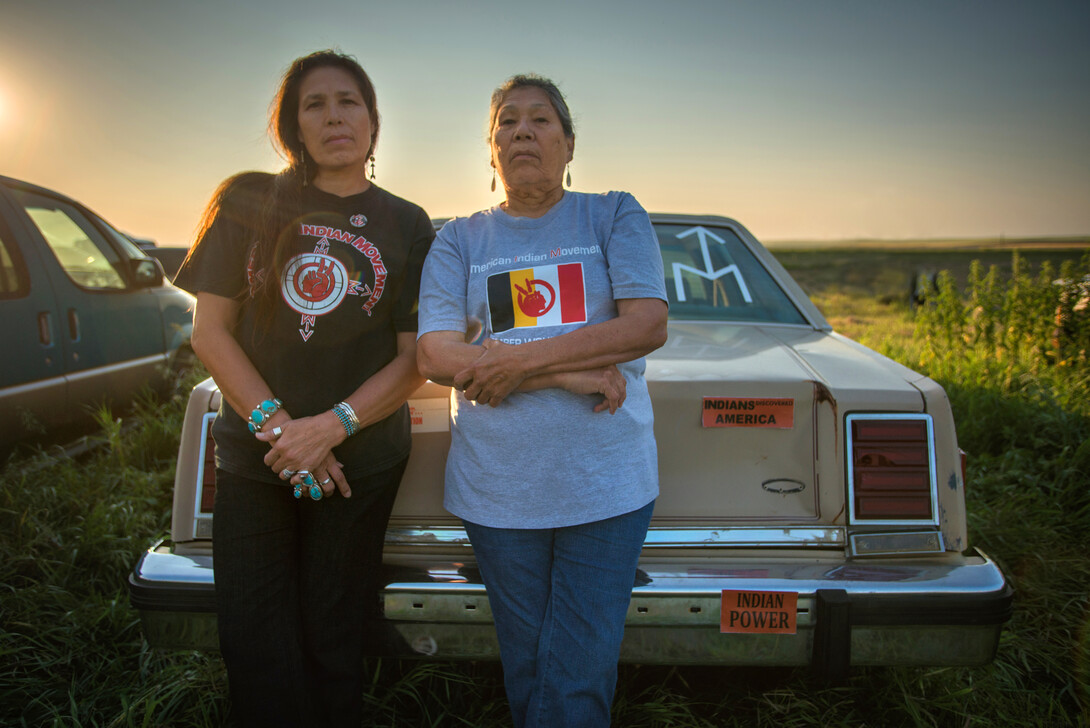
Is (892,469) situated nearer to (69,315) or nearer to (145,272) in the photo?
(69,315)

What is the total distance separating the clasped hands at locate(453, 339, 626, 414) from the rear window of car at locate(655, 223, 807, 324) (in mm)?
1276

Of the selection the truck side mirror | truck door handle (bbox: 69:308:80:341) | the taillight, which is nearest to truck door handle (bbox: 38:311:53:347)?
truck door handle (bbox: 69:308:80:341)

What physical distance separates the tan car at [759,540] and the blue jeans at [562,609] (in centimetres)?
21

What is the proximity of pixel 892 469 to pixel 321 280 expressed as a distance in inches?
61.7

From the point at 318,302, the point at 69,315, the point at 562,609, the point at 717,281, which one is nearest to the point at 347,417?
the point at 318,302

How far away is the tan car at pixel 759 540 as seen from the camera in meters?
1.73

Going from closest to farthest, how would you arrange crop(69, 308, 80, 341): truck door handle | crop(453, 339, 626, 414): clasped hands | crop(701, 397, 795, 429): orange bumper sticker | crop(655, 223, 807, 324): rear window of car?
crop(453, 339, 626, 414): clasped hands → crop(701, 397, 795, 429): orange bumper sticker → crop(655, 223, 807, 324): rear window of car → crop(69, 308, 80, 341): truck door handle

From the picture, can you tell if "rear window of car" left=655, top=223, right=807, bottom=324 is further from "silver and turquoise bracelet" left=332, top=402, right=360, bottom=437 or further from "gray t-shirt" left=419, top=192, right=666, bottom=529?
"silver and turquoise bracelet" left=332, top=402, right=360, bottom=437

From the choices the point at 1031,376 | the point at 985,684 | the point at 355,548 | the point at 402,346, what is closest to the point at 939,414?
the point at 985,684

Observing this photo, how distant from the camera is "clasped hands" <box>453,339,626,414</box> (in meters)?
1.49

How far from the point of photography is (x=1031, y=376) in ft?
15.6

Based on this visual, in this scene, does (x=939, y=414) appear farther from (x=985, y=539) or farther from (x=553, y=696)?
(x=985, y=539)

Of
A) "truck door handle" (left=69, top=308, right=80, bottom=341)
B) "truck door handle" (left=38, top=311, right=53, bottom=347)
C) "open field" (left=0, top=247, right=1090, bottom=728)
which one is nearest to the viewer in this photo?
"open field" (left=0, top=247, right=1090, bottom=728)

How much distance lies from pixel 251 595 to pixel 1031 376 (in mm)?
5153
